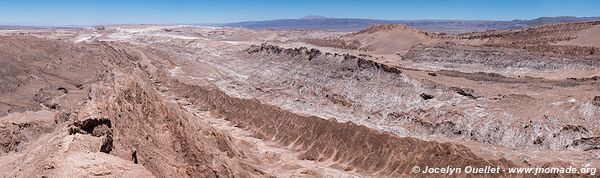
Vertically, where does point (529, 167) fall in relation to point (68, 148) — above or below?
below

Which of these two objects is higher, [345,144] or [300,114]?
[345,144]

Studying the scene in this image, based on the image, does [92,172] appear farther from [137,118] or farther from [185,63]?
[185,63]

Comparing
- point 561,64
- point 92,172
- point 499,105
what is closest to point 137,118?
point 92,172

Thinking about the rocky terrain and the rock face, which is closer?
the rocky terrain

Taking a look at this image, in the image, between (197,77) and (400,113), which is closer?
(400,113)

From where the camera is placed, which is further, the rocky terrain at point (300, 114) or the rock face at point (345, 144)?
the rock face at point (345, 144)

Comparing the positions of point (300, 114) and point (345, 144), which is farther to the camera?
point (300, 114)

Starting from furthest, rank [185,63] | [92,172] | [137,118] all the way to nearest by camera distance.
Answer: [185,63] < [137,118] < [92,172]

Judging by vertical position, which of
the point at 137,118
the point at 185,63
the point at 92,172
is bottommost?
the point at 185,63
